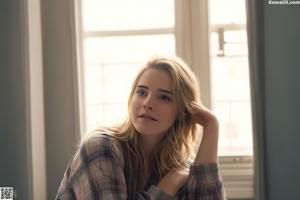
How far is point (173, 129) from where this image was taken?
165 cm

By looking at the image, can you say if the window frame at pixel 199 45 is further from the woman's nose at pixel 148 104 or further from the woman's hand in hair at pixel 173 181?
the woman's nose at pixel 148 104

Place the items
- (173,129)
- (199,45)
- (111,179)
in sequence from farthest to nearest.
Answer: (199,45) → (173,129) → (111,179)

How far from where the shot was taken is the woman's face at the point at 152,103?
148 centimetres

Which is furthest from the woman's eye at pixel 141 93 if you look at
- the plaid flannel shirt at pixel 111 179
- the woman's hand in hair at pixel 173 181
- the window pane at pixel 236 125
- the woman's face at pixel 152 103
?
the window pane at pixel 236 125

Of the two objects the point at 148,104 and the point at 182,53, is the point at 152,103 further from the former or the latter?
the point at 182,53

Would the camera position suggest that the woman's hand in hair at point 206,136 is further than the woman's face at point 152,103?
Yes

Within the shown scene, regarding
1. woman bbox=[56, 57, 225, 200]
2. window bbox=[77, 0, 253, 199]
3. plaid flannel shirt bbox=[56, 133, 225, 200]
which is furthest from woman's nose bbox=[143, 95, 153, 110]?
window bbox=[77, 0, 253, 199]

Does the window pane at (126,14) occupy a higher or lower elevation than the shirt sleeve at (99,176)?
higher

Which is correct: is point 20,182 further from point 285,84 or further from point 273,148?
point 285,84

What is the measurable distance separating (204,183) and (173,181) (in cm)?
11

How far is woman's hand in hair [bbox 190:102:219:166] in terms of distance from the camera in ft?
5.18

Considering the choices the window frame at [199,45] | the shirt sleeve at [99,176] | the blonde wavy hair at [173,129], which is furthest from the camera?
the window frame at [199,45]

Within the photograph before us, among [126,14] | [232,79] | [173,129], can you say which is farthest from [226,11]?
[173,129]

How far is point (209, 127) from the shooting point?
5.32ft
